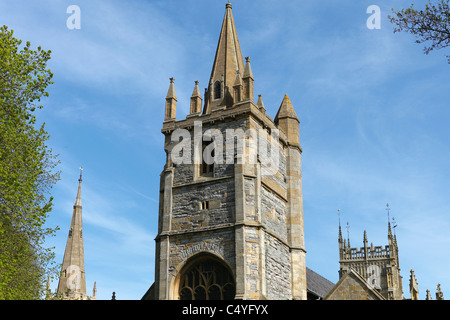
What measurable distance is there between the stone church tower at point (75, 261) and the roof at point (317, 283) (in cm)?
2591

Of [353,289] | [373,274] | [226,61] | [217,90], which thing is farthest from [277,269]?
[373,274]

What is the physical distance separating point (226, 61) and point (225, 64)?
0.24 meters

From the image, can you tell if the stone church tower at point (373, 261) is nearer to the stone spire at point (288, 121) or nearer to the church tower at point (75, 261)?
the church tower at point (75, 261)

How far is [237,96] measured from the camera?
34.3 m

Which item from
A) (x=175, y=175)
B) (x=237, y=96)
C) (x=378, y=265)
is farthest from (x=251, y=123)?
(x=378, y=265)

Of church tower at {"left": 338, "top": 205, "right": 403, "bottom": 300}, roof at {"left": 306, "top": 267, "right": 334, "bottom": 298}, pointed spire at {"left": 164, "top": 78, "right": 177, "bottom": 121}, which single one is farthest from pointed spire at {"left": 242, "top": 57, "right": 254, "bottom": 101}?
church tower at {"left": 338, "top": 205, "right": 403, "bottom": 300}

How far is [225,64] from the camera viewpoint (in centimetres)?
3772

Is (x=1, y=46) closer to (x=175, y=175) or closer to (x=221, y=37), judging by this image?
(x=175, y=175)

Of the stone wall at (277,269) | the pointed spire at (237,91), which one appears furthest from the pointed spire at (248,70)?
the stone wall at (277,269)

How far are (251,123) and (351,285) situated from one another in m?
9.95

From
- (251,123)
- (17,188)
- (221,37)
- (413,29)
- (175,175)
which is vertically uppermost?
(221,37)

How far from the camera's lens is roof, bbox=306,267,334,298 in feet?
153

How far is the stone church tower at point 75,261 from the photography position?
68.4m

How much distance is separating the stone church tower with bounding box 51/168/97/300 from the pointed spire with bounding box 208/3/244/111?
123 ft
